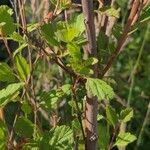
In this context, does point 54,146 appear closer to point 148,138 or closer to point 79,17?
point 79,17

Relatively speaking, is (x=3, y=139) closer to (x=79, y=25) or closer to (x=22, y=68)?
(x=22, y=68)

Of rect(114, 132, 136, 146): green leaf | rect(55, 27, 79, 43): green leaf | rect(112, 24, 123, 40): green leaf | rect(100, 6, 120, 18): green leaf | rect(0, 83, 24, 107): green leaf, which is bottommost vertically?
rect(114, 132, 136, 146): green leaf

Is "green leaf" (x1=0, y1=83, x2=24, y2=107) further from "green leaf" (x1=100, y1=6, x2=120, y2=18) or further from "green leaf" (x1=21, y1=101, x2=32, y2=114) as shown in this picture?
"green leaf" (x1=100, y1=6, x2=120, y2=18)

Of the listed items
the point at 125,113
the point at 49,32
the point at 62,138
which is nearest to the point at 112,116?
the point at 125,113

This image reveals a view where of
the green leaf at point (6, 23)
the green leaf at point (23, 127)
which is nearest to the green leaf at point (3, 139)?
the green leaf at point (23, 127)

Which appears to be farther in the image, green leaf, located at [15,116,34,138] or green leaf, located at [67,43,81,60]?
green leaf, located at [15,116,34,138]

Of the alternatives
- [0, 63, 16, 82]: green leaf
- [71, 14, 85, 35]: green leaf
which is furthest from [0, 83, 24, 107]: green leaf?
[71, 14, 85, 35]: green leaf
